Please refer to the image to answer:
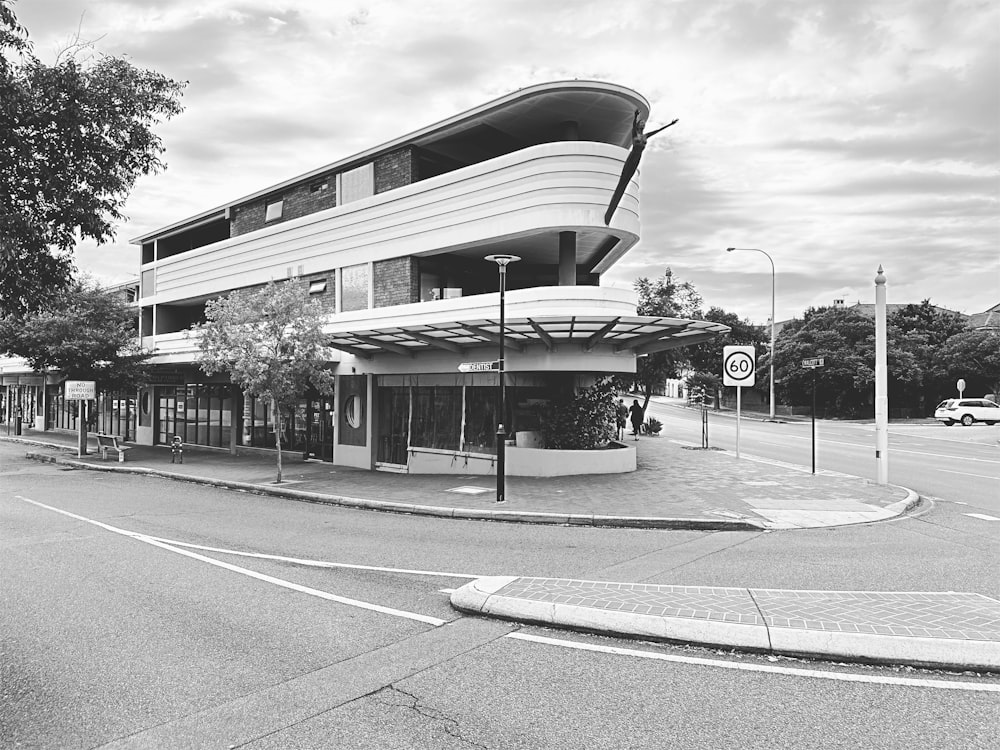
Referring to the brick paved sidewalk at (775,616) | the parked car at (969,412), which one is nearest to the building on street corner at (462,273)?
the brick paved sidewalk at (775,616)

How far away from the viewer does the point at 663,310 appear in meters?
28.6

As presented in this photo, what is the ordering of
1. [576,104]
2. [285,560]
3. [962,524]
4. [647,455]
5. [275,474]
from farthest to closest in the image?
[647,455] → [275,474] → [576,104] → [962,524] → [285,560]

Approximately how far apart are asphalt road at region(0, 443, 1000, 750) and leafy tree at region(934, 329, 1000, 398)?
4732 cm

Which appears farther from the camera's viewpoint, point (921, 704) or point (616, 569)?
point (616, 569)

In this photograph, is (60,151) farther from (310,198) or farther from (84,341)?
(84,341)

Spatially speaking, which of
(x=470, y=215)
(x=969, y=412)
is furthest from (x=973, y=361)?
(x=470, y=215)

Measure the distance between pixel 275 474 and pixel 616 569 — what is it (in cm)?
1365

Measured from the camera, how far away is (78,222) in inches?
267

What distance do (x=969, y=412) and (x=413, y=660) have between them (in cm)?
4674

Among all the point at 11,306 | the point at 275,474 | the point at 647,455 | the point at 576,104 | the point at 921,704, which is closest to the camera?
the point at 921,704

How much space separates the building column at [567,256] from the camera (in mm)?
17266

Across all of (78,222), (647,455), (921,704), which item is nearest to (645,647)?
(921,704)

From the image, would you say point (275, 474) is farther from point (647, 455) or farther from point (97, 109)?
point (97, 109)

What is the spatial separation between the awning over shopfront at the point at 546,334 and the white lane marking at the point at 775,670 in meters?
8.49
